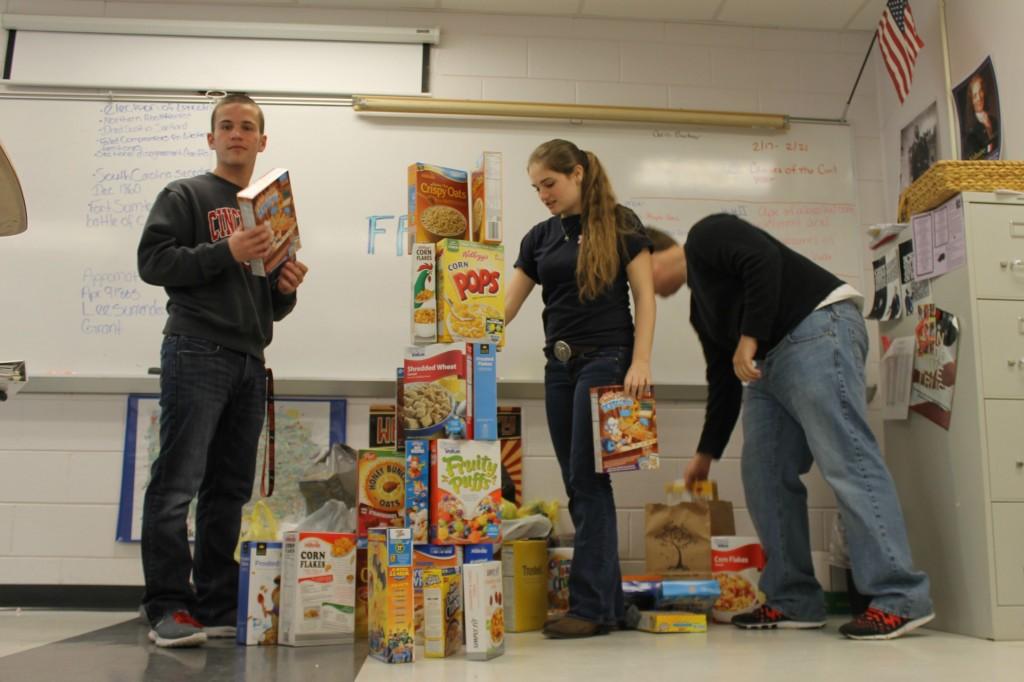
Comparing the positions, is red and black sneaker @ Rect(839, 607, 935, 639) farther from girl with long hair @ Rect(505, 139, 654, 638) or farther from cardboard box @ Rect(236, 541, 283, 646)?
cardboard box @ Rect(236, 541, 283, 646)

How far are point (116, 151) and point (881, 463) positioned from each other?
2.91m

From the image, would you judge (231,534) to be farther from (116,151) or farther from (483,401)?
(116,151)

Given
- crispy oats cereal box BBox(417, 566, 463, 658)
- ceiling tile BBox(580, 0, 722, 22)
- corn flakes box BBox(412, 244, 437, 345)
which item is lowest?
crispy oats cereal box BBox(417, 566, 463, 658)

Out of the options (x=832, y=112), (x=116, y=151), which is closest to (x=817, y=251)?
(x=832, y=112)

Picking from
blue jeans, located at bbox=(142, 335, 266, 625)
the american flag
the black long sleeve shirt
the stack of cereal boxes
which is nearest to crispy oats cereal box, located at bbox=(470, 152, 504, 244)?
the stack of cereal boxes

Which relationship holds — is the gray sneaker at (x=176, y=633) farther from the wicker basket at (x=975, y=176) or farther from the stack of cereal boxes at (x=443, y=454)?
the wicker basket at (x=975, y=176)

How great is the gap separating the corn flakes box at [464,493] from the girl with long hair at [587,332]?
0.29 m

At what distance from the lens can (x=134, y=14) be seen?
11.2ft

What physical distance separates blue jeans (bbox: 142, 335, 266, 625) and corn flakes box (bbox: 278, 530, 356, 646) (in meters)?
0.25

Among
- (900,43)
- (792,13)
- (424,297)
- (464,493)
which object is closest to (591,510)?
(464,493)

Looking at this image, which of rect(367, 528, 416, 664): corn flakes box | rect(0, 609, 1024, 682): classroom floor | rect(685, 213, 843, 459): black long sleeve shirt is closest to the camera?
rect(0, 609, 1024, 682): classroom floor

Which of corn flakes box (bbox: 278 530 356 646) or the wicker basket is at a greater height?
the wicker basket

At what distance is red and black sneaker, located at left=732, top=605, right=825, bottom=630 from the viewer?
240 centimetres

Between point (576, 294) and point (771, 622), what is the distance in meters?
1.09
